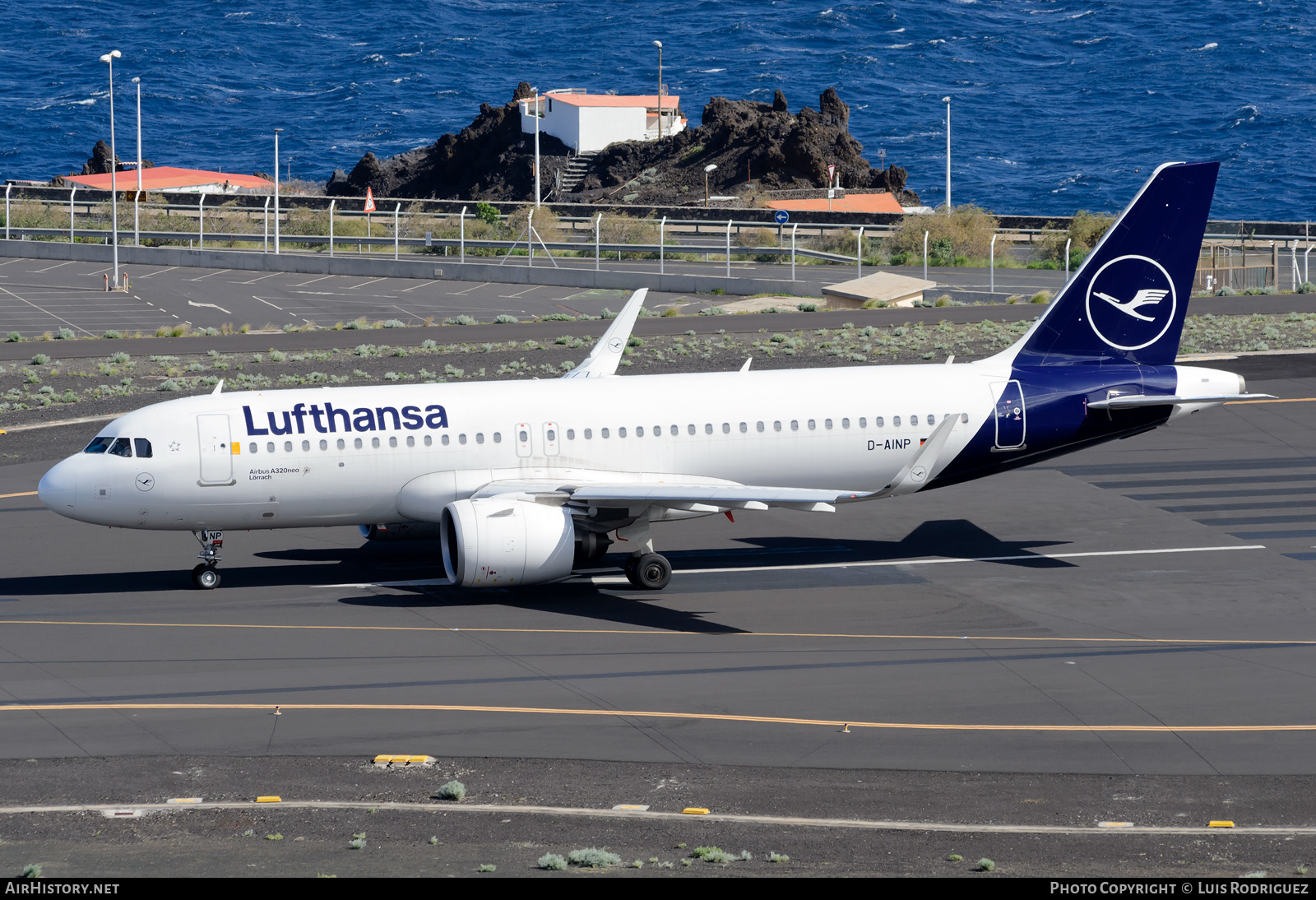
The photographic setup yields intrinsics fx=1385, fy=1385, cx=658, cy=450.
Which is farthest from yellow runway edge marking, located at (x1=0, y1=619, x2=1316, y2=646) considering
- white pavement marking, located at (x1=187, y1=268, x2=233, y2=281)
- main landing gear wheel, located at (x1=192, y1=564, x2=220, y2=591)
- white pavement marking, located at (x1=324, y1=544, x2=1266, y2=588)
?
white pavement marking, located at (x1=187, y1=268, x2=233, y2=281)

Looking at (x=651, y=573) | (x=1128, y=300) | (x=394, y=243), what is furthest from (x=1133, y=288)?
(x=394, y=243)

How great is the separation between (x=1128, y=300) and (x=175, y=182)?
12893 cm

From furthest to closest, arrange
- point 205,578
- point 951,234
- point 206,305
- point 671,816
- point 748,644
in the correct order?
point 951,234 → point 206,305 → point 205,578 → point 748,644 → point 671,816

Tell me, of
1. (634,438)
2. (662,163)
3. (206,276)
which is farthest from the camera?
(662,163)

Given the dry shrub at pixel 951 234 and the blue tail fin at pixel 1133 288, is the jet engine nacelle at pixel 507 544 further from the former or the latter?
the dry shrub at pixel 951 234

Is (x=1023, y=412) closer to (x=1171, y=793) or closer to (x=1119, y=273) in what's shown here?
(x=1119, y=273)

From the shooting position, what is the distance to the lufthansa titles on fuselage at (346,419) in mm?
28547

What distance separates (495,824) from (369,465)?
12858 millimetres

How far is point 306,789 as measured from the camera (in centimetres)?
1866

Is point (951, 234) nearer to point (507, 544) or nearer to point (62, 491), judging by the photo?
point (507, 544)

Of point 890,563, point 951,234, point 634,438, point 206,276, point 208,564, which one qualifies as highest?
point 951,234

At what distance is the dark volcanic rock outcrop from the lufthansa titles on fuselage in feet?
384

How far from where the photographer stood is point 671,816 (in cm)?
1758

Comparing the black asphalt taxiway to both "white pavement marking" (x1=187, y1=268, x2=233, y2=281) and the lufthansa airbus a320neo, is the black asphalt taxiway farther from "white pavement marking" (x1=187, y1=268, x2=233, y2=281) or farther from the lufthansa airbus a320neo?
"white pavement marking" (x1=187, y1=268, x2=233, y2=281)
